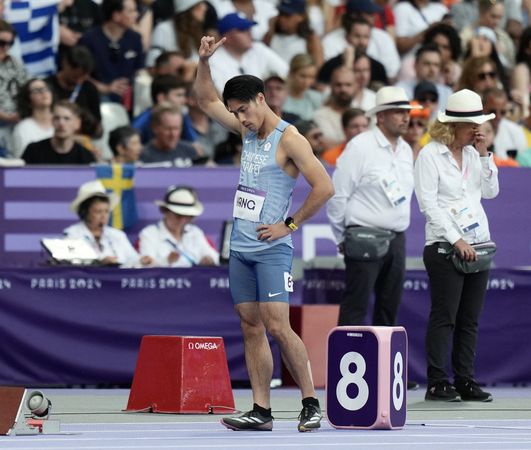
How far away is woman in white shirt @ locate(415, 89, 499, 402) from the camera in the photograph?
39.0 feet

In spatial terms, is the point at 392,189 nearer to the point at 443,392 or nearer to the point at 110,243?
the point at 443,392

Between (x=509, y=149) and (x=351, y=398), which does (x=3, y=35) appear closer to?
(x=509, y=149)

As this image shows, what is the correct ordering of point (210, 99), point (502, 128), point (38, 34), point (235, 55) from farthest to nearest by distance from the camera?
1. point (235, 55)
2. point (502, 128)
3. point (38, 34)
4. point (210, 99)

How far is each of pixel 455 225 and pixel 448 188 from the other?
27cm

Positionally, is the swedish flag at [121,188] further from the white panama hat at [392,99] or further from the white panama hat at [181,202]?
the white panama hat at [392,99]

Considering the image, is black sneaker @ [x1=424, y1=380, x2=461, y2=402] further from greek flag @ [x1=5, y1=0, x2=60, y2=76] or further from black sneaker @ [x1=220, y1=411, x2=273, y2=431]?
greek flag @ [x1=5, y1=0, x2=60, y2=76]

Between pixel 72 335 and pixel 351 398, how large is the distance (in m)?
4.14

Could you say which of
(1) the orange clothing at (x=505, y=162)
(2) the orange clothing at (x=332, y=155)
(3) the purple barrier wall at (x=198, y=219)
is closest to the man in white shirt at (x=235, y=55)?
(2) the orange clothing at (x=332, y=155)

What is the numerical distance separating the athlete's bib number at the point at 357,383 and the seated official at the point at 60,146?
564 cm

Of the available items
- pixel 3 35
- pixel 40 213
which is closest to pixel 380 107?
pixel 40 213

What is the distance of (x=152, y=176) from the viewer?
47.3ft

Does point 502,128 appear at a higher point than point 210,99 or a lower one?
higher

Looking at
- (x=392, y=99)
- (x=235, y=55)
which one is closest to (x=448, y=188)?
(x=392, y=99)

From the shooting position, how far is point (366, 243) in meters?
12.6
